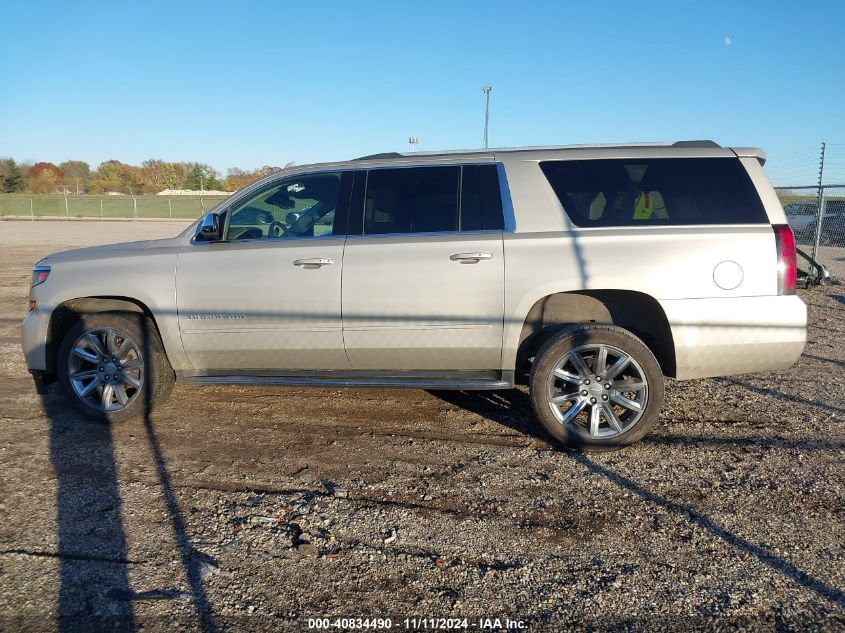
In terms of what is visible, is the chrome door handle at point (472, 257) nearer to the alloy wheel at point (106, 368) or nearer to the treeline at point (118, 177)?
the alloy wheel at point (106, 368)

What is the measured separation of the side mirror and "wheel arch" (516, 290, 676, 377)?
241 cm

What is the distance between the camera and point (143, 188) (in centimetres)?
9281

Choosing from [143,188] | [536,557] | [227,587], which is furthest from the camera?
[143,188]

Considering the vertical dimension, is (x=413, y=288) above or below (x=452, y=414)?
above

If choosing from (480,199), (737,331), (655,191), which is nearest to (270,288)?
(480,199)

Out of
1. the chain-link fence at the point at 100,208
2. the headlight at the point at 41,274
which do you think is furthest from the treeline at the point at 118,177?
the headlight at the point at 41,274

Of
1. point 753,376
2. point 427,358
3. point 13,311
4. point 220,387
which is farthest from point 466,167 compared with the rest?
point 13,311

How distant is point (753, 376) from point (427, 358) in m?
3.70

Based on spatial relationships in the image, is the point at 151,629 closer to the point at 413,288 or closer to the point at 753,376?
the point at 413,288

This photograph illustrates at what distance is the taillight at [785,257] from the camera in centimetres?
425

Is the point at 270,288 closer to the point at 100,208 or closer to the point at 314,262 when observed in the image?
the point at 314,262

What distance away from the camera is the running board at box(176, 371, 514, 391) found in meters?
4.64

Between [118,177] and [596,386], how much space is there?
10194 cm

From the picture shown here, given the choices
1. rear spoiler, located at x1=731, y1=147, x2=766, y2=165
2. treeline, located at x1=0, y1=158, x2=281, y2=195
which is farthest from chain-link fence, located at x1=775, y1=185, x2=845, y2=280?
treeline, located at x1=0, y1=158, x2=281, y2=195
